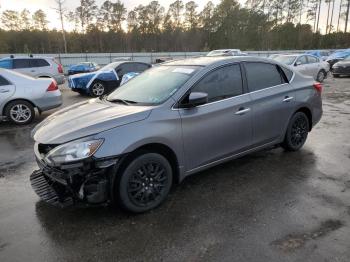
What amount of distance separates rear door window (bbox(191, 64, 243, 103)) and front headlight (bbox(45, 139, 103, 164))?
56.5 inches

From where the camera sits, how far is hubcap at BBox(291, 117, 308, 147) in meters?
5.40

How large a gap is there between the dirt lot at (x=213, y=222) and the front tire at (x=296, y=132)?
46cm

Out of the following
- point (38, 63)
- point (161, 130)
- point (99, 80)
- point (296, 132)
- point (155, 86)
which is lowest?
point (296, 132)

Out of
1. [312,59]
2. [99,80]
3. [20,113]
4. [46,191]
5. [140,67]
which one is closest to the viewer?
[46,191]

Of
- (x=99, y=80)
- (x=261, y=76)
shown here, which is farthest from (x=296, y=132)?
(x=99, y=80)

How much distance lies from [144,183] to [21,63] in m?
13.8

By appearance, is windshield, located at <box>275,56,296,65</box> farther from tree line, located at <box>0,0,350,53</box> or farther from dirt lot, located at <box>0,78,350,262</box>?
tree line, located at <box>0,0,350,53</box>

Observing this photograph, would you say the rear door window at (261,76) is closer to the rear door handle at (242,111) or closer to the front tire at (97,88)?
the rear door handle at (242,111)

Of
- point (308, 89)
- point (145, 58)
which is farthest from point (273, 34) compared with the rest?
point (308, 89)

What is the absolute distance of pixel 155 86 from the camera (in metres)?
4.36

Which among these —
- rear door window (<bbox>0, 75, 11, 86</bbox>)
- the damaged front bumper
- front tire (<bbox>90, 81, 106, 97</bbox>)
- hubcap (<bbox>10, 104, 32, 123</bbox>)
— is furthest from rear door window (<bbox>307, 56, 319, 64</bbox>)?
the damaged front bumper

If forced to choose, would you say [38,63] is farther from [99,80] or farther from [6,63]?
[99,80]

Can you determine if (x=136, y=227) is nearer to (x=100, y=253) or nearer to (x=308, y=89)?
(x=100, y=253)

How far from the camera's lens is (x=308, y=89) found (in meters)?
5.50
